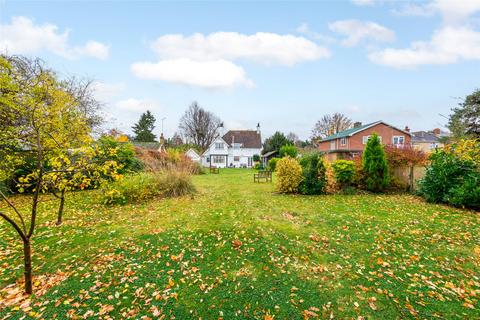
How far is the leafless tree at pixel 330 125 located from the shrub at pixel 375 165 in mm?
34907

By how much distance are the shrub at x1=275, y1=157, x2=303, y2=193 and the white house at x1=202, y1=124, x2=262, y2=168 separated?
2932cm

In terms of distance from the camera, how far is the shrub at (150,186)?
8523 mm

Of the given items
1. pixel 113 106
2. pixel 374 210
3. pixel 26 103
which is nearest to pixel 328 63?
pixel 374 210

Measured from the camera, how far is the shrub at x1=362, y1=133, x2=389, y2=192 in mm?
10836

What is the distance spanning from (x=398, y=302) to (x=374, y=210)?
5431 millimetres

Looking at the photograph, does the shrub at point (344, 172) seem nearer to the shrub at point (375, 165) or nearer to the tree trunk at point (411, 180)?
the shrub at point (375, 165)

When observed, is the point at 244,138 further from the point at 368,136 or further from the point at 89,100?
the point at 89,100

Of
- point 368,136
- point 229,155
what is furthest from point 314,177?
point 229,155

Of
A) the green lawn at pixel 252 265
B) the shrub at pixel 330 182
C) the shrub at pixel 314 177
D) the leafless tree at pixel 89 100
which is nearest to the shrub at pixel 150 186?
the green lawn at pixel 252 265

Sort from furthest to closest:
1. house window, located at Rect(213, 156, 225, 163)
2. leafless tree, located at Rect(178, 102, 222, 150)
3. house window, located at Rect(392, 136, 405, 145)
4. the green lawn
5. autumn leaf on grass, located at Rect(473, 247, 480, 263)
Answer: leafless tree, located at Rect(178, 102, 222, 150)
house window, located at Rect(213, 156, 225, 163)
house window, located at Rect(392, 136, 405, 145)
autumn leaf on grass, located at Rect(473, 247, 480, 263)
the green lawn

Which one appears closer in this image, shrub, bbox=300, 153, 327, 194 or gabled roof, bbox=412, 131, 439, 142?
shrub, bbox=300, 153, 327, 194

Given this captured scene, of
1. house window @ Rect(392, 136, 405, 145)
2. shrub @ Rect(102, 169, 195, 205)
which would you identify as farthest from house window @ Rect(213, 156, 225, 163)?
shrub @ Rect(102, 169, 195, 205)

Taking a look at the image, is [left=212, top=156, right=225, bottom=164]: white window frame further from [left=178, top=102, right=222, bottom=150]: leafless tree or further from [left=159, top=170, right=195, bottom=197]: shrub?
[left=159, top=170, right=195, bottom=197]: shrub

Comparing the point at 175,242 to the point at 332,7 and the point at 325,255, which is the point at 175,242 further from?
the point at 332,7
